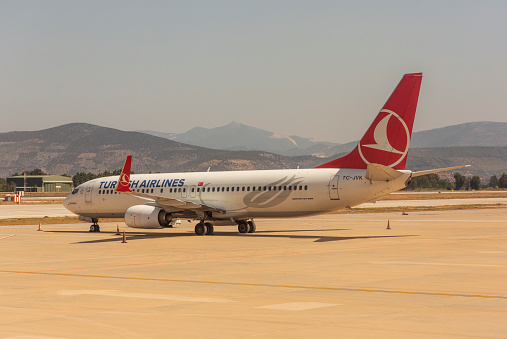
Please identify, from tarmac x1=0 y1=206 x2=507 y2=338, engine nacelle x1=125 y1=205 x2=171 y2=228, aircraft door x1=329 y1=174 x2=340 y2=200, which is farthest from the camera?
engine nacelle x1=125 y1=205 x2=171 y2=228

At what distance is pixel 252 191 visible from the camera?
37969 millimetres

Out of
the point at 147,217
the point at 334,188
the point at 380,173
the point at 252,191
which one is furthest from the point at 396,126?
the point at 147,217

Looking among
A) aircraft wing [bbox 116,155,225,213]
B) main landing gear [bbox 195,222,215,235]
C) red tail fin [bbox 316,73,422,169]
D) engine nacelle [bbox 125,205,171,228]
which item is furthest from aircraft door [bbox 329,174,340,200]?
engine nacelle [bbox 125,205,171,228]

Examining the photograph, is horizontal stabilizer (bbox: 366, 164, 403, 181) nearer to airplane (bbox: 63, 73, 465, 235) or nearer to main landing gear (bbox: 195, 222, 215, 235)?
airplane (bbox: 63, 73, 465, 235)

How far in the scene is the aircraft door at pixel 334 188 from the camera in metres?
34.7

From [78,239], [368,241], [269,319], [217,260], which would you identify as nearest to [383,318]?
[269,319]

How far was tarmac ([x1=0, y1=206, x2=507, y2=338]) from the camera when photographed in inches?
444

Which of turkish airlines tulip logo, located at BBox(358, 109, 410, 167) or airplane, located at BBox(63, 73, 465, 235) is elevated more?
turkish airlines tulip logo, located at BBox(358, 109, 410, 167)

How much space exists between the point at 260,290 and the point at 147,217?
23.1 metres

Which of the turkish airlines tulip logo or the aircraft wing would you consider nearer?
the turkish airlines tulip logo

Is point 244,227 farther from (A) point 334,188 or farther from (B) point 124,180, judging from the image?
(B) point 124,180

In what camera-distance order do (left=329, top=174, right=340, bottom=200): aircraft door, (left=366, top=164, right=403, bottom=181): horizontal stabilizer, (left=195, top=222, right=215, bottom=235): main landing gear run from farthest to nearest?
(left=195, top=222, right=215, bottom=235): main landing gear
(left=329, top=174, right=340, bottom=200): aircraft door
(left=366, top=164, right=403, bottom=181): horizontal stabilizer

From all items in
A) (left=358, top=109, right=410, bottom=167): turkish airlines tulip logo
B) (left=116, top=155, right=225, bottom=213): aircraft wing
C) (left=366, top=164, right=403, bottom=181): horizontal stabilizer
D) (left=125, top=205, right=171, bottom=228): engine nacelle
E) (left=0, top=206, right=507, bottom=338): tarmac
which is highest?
(left=358, top=109, right=410, bottom=167): turkish airlines tulip logo

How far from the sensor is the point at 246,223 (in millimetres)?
39812
